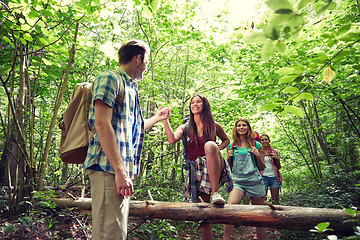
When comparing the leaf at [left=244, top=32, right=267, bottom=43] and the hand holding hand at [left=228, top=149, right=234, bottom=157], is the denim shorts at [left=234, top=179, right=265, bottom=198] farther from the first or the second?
the leaf at [left=244, top=32, right=267, bottom=43]

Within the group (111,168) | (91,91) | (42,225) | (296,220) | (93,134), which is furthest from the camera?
(42,225)

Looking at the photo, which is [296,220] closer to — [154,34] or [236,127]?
[236,127]

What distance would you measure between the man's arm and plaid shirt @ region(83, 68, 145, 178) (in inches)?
2.9

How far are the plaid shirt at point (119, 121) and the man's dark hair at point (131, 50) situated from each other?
0.14m

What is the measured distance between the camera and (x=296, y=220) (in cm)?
313

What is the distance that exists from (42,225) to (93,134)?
269 cm

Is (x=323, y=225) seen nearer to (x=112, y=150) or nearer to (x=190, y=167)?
(x=112, y=150)

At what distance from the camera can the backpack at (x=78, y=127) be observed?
72.5 inches

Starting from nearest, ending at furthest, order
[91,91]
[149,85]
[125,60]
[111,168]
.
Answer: [111,168] < [91,91] < [125,60] < [149,85]

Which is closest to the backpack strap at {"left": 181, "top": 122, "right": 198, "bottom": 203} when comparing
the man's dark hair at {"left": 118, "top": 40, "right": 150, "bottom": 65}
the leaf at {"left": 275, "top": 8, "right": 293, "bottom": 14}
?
the man's dark hair at {"left": 118, "top": 40, "right": 150, "bottom": 65}

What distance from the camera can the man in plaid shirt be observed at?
1.67m

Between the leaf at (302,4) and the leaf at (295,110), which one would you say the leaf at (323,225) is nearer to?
the leaf at (295,110)

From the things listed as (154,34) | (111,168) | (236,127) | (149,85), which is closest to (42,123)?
(149,85)

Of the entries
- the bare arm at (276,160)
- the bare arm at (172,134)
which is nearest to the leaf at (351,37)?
the bare arm at (172,134)
